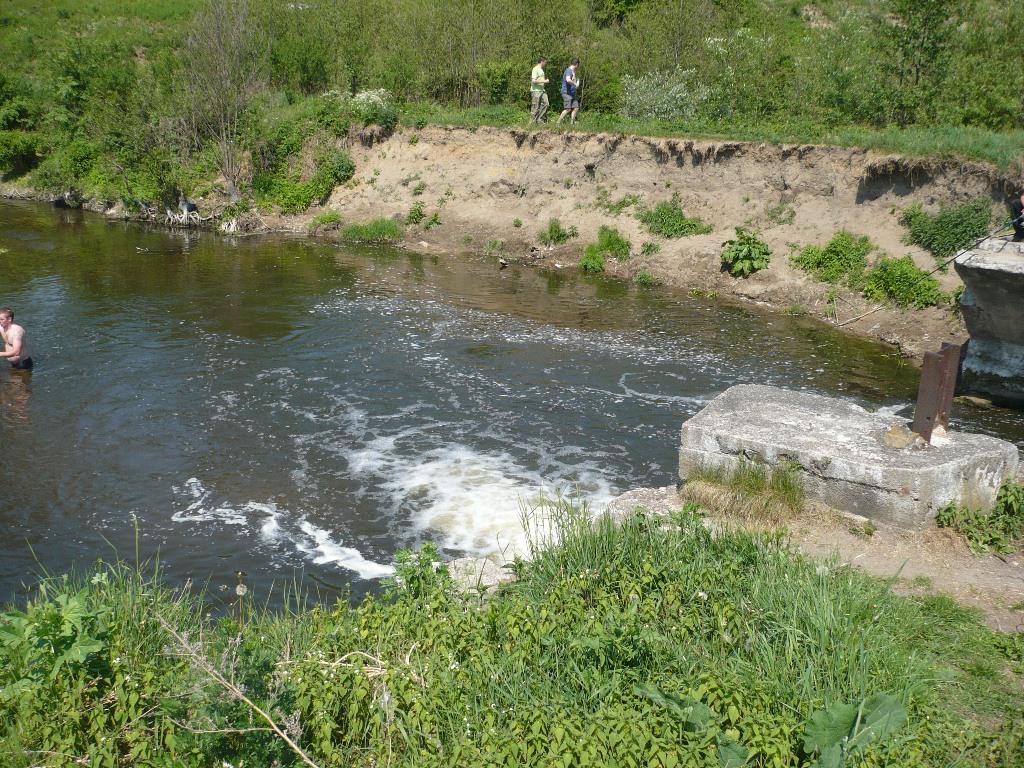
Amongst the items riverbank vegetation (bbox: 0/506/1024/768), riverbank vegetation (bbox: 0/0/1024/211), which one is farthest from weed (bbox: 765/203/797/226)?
riverbank vegetation (bbox: 0/506/1024/768)

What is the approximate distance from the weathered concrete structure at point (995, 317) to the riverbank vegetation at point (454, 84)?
6.07 meters

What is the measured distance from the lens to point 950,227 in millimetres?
19719

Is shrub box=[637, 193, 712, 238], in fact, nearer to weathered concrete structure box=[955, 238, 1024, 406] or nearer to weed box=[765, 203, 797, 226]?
weed box=[765, 203, 797, 226]

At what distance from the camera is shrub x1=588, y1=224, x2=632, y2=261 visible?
79.7 feet

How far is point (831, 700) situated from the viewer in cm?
523

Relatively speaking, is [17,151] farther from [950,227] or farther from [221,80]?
[950,227]

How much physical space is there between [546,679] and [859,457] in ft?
14.8

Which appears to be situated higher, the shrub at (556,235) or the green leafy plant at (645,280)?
the shrub at (556,235)

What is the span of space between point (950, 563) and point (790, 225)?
52.7 feet

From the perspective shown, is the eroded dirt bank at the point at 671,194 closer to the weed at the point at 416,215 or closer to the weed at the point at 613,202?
the weed at the point at 613,202

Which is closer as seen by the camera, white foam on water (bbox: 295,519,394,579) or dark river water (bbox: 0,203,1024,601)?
white foam on water (bbox: 295,519,394,579)

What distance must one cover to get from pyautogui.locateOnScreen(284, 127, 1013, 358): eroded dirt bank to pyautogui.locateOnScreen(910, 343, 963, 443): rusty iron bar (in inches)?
373

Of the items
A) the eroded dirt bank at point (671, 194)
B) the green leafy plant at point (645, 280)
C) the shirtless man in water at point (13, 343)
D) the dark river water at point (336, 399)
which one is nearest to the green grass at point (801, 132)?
the eroded dirt bank at point (671, 194)

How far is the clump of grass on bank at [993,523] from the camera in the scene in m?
8.24
